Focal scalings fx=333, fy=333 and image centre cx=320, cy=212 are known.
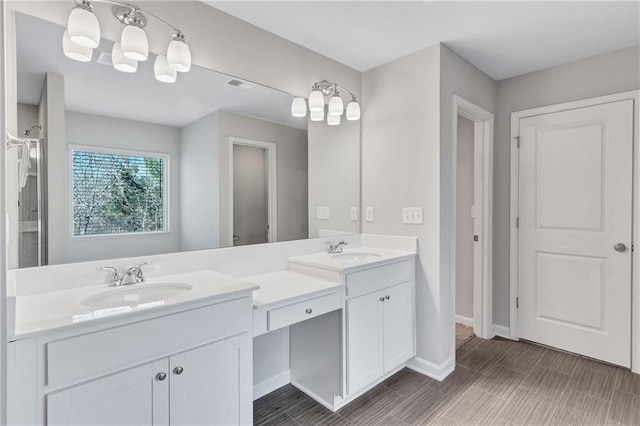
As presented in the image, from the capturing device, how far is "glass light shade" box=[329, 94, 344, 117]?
2.47 m

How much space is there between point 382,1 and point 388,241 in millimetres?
1619

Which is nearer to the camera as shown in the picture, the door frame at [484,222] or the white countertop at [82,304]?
the white countertop at [82,304]

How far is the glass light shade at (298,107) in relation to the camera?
230cm

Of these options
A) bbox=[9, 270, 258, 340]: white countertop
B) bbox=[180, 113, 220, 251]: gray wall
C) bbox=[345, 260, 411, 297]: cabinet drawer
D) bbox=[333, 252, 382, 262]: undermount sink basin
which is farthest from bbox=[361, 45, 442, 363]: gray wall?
bbox=[9, 270, 258, 340]: white countertop

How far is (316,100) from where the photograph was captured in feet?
7.66

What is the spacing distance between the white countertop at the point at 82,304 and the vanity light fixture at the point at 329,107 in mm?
1294

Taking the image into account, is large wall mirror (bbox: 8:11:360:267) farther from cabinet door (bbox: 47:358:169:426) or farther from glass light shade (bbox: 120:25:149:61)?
cabinet door (bbox: 47:358:169:426)

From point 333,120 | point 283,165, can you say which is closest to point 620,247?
point 333,120

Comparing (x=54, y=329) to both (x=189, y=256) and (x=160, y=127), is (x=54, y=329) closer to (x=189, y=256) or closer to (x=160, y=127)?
(x=189, y=256)

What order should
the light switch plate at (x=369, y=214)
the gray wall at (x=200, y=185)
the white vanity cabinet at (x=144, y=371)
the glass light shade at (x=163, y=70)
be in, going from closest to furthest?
the white vanity cabinet at (x=144, y=371), the glass light shade at (x=163, y=70), the gray wall at (x=200, y=185), the light switch plate at (x=369, y=214)

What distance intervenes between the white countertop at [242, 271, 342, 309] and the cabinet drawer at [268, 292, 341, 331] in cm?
4

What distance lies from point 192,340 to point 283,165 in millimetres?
1357

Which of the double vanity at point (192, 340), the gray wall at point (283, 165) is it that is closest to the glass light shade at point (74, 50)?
the gray wall at point (283, 165)

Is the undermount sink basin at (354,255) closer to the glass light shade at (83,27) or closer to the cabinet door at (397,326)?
the cabinet door at (397,326)
